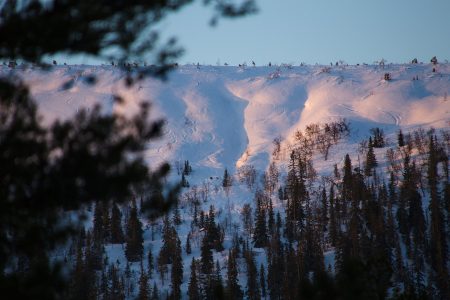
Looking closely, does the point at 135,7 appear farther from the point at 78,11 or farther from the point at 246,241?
the point at 246,241

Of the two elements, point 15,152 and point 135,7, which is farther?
point 135,7

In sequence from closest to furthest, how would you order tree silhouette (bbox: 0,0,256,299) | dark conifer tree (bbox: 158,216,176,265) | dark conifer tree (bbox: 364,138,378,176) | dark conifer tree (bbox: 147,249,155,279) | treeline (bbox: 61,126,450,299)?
tree silhouette (bbox: 0,0,256,299)
treeline (bbox: 61,126,450,299)
dark conifer tree (bbox: 158,216,176,265)
dark conifer tree (bbox: 147,249,155,279)
dark conifer tree (bbox: 364,138,378,176)

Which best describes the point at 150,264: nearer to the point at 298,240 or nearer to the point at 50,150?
the point at 298,240

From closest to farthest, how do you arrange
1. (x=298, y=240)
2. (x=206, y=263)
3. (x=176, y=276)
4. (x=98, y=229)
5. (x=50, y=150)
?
(x=50, y=150) → (x=176, y=276) → (x=206, y=263) → (x=298, y=240) → (x=98, y=229)

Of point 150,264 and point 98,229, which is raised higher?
point 98,229

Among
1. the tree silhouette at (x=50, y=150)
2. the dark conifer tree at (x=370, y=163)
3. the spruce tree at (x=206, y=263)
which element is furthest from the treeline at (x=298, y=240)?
the tree silhouette at (x=50, y=150)

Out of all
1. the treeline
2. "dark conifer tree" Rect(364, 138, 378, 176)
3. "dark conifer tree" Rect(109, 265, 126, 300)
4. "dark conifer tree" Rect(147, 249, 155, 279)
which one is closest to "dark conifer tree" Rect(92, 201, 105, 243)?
the treeline

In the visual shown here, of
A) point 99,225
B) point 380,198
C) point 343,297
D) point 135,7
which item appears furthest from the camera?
point 99,225

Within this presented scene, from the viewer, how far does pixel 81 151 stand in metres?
6.16

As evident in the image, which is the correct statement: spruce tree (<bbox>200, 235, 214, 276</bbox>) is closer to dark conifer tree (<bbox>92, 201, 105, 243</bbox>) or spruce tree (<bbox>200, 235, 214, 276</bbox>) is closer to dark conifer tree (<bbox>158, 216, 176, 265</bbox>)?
dark conifer tree (<bbox>158, 216, 176, 265</bbox>)

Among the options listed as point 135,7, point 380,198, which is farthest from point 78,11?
point 380,198

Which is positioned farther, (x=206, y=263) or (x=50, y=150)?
(x=206, y=263)

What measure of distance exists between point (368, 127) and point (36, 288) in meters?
178

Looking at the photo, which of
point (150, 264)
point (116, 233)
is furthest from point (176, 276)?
point (116, 233)
